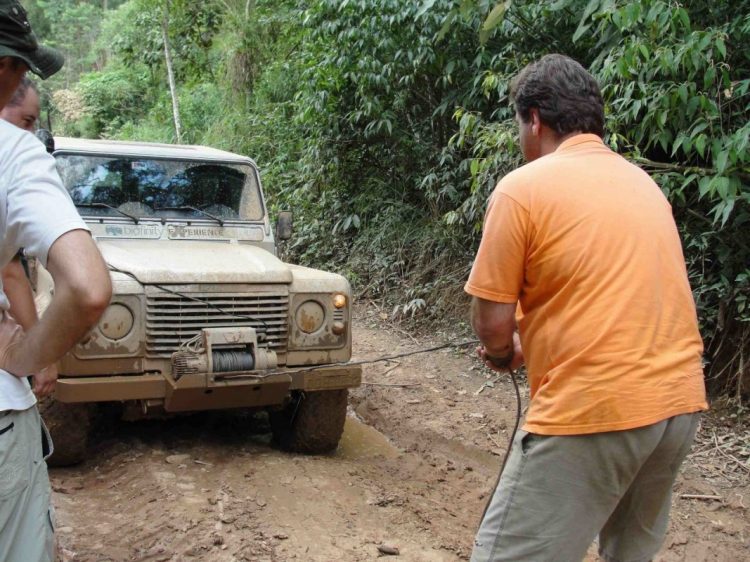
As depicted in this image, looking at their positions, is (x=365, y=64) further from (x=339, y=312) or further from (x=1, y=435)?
(x=1, y=435)

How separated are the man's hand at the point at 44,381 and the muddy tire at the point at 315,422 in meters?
2.69

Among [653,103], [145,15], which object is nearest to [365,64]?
[653,103]

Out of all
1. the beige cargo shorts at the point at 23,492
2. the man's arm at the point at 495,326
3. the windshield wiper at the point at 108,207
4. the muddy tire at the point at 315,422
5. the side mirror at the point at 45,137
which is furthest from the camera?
the windshield wiper at the point at 108,207

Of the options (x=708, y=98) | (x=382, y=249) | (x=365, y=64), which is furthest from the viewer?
(x=382, y=249)

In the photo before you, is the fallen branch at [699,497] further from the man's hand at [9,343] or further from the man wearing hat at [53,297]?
the man's hand at [9,343]

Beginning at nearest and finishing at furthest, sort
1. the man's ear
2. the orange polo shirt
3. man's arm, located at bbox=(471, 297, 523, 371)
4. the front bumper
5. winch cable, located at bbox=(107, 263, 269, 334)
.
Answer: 1. the orange polo shirt
2. man's arm, located at bbox=(471, 297, 523, 371)
3. the man's ear
4. the front bumper
5. winch cable, located at bbox=(107, 263, 269, 334)

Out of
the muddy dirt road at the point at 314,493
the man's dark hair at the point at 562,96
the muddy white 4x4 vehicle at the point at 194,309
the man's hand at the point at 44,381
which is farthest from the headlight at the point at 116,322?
the man's dark hair at the point at 562,96

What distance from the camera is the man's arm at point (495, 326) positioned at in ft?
6.44

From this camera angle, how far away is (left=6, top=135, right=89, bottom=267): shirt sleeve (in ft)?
4.81

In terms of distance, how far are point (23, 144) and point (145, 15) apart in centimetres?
1503

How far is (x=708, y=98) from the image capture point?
4.76m

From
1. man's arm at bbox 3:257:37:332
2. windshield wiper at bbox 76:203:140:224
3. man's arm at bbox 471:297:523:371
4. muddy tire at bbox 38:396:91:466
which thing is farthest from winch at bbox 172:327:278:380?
man's arm at bbox 471:297:523:371

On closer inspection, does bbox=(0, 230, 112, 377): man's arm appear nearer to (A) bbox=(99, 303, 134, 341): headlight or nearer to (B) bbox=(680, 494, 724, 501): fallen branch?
(A) bbox=(99, 303, 134, 341): headlight

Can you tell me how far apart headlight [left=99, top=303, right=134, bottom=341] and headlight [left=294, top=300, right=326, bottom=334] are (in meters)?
0.96
